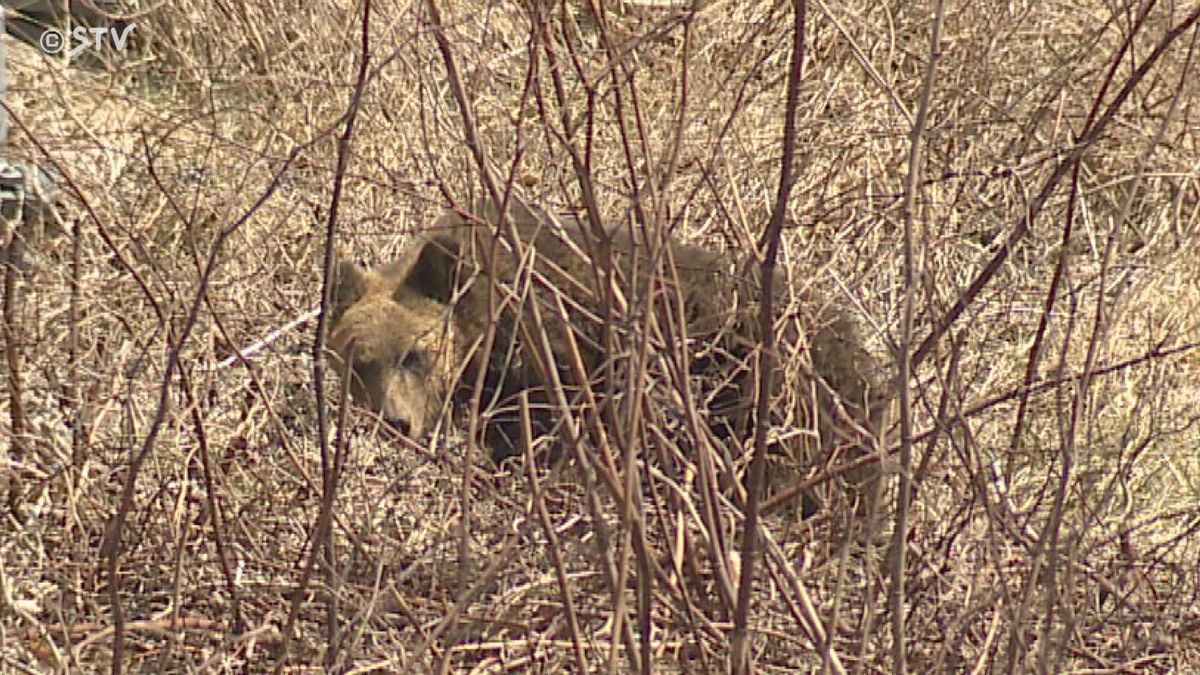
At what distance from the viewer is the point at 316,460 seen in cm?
472

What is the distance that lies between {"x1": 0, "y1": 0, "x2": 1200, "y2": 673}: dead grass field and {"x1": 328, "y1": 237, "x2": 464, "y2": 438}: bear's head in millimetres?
165

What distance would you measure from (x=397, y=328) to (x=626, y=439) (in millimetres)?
3560

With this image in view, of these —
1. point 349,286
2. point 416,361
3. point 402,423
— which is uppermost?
point 349,286

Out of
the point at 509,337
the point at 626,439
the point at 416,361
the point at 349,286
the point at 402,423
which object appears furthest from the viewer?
the point at 349,286

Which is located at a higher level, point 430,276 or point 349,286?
point 430,276

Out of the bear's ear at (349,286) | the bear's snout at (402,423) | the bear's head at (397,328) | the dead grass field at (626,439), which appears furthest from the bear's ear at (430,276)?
the bear's snout at (402,423)

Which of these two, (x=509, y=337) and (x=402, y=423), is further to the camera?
(x=402, y=423)

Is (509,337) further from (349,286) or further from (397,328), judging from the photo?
(349,286)

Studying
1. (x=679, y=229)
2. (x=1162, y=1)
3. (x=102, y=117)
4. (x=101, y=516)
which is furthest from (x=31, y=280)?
(x=1162, y=1)

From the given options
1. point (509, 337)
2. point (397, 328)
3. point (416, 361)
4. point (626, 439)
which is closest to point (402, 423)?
point (416, 361)

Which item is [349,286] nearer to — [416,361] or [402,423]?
[416,361]

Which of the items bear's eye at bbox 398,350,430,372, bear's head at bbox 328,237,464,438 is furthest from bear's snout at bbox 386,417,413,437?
bear's eye at bbox 398,350,430,372

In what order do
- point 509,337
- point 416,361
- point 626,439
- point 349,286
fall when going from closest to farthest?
point 626,439 → point 509,337 → point 416,361 → point 349,286

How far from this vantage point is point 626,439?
238 cm
